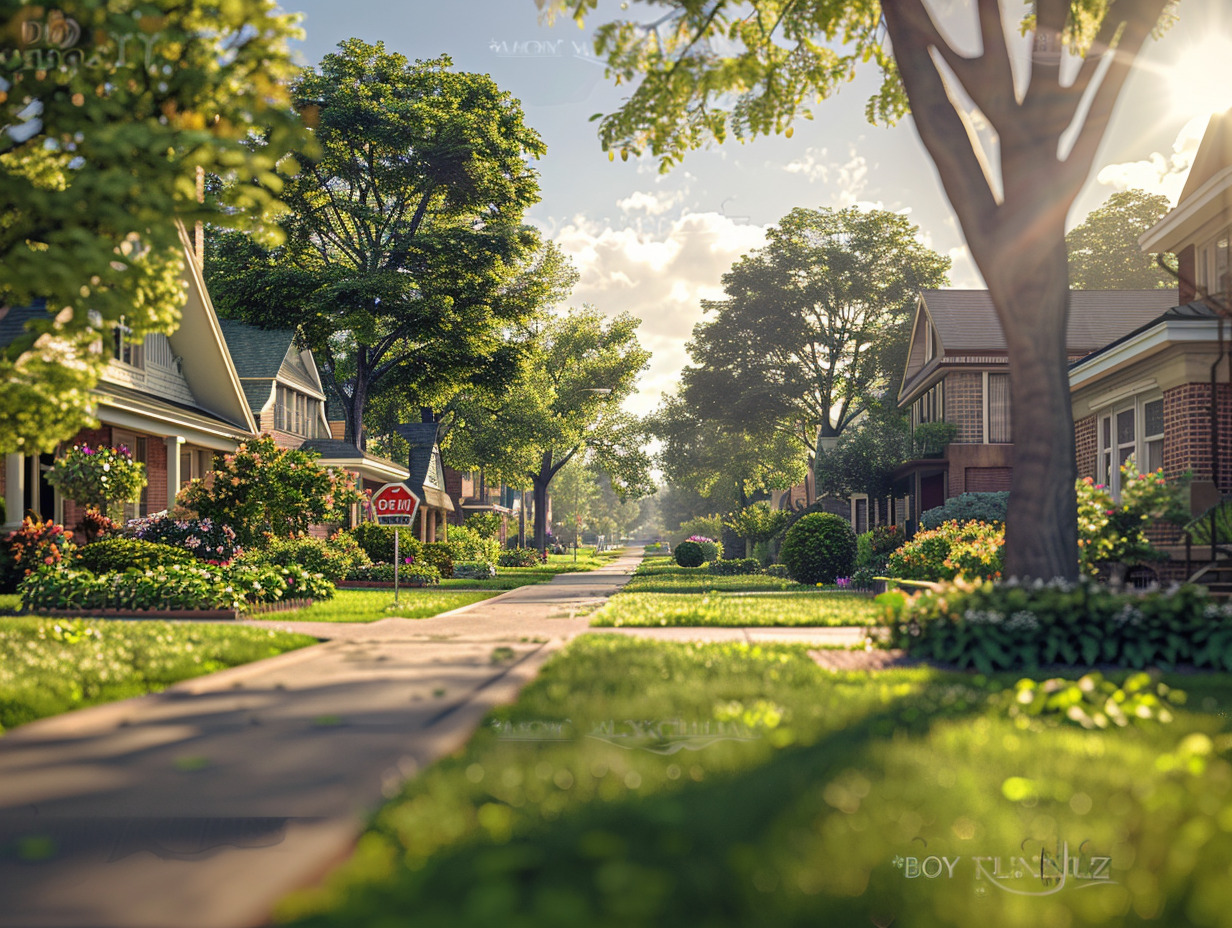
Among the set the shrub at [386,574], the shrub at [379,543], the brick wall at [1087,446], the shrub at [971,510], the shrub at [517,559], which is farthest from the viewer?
the shrub at [517,559]

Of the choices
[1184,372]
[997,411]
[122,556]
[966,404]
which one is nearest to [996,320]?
[997,411]

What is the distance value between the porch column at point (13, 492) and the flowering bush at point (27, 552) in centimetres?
63

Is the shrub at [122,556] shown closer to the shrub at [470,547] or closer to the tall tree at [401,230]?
the tall tree at [401,230]

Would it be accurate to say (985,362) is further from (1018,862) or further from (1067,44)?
(1018,862)

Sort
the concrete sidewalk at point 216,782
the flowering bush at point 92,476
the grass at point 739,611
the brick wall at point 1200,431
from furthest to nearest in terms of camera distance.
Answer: the flowering bush at point 92,476
the brick wall at point 1200,431
the grass at point 739,611
the concrete sidewalk at point 216,782

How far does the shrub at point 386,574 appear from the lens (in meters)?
24.2

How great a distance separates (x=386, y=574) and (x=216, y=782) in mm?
20017

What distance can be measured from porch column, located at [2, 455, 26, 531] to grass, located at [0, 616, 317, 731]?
742 cm

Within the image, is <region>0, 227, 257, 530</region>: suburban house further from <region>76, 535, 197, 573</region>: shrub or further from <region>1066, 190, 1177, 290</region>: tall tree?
<region>1066, 190, 1177, 290</region>: tall tree

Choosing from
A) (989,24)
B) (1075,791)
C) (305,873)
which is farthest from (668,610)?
(305,873)

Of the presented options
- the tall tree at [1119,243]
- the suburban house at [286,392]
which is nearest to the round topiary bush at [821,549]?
the suburban house at [286,392]

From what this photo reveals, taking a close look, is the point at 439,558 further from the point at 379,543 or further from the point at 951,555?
the point at 951,555

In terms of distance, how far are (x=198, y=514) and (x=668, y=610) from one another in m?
11.5

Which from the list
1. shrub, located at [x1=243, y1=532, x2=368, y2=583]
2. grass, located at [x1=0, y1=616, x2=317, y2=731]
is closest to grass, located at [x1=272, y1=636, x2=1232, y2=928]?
grass, located at [x1=0, y1=616, x2=317, y2=731]
